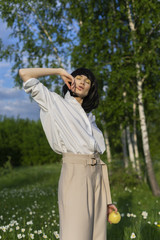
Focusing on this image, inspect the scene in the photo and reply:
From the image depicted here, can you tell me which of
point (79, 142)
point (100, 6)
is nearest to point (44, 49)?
point (100, 6)

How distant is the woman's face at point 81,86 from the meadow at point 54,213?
7.60ft

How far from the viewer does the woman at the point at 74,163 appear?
2.45 meters

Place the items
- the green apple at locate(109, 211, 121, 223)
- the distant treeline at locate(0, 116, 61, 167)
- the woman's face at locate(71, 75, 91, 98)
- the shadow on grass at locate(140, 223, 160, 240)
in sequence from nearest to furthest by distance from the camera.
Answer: the green apple at locate(109, 211, 121, 223)
the woman's face at locate(71, 75, 91, 98)
the shadow on grass at locate(140, 223, 160, 240)
the distant treeline at locate(0, 116, 61, 167)

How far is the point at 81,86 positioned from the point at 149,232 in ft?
9.89

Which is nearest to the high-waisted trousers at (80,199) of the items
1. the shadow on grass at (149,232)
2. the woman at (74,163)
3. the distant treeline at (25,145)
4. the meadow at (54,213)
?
the woman at (74,163)

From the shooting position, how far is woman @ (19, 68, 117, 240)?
245 centimetres

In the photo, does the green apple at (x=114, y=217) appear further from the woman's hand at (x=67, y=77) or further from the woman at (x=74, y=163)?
the woman's hand at (x=67, y=77)

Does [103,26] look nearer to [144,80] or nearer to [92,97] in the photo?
[144,80]

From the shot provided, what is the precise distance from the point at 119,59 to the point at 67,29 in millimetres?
3595

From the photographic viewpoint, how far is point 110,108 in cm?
977

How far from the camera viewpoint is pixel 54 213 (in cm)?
680

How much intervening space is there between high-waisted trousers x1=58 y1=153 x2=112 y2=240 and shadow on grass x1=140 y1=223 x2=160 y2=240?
86.9 inches

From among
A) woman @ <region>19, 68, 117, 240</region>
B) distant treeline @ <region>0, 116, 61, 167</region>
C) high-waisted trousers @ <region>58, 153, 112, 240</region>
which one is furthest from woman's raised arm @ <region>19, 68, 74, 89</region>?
distant treeline @ <region>0, 116, 61, 167</region>

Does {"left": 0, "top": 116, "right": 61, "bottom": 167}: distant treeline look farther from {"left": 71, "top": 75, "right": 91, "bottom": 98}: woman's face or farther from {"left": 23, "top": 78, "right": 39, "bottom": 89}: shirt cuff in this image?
{"left": 23, "top": 78, "right": 39, "bottom": 89}: shirt cuff
